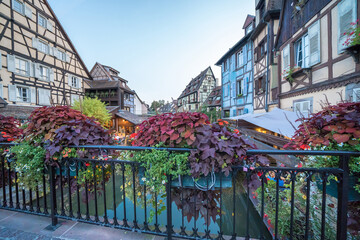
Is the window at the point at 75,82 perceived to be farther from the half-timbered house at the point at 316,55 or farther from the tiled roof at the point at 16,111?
the half-timbered house at the point at 316,55

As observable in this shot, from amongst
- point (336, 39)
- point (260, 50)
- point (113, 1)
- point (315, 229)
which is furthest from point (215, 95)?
point (315, 229)

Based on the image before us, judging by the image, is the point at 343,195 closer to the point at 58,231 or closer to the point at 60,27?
the point at 58,231

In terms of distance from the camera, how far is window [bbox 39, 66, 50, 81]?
13.1m

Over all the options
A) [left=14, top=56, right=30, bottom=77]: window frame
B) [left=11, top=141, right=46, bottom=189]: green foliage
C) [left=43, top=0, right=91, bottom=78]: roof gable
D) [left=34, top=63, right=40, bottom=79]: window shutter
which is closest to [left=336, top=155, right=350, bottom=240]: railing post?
[left=11, top=141, right=46, bottom=189]: green foliage

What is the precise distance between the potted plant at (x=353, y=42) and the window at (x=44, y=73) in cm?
1842

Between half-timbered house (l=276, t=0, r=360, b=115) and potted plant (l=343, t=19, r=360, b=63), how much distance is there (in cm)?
16

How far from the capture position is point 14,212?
229cm

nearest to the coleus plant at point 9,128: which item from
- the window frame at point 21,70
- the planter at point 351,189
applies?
the planter at point 351,189

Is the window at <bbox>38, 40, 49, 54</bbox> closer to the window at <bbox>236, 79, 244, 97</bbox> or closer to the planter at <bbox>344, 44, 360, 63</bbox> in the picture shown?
the window at <bbox>236, 79, 244, 97</bbox>

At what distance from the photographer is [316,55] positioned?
5.52 m

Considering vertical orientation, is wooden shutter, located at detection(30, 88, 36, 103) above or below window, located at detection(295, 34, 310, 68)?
below

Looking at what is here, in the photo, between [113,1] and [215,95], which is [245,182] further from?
[215,95]

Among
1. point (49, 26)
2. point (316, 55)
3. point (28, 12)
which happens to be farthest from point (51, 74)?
point (316, 55)

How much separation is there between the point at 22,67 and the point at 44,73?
164cm
